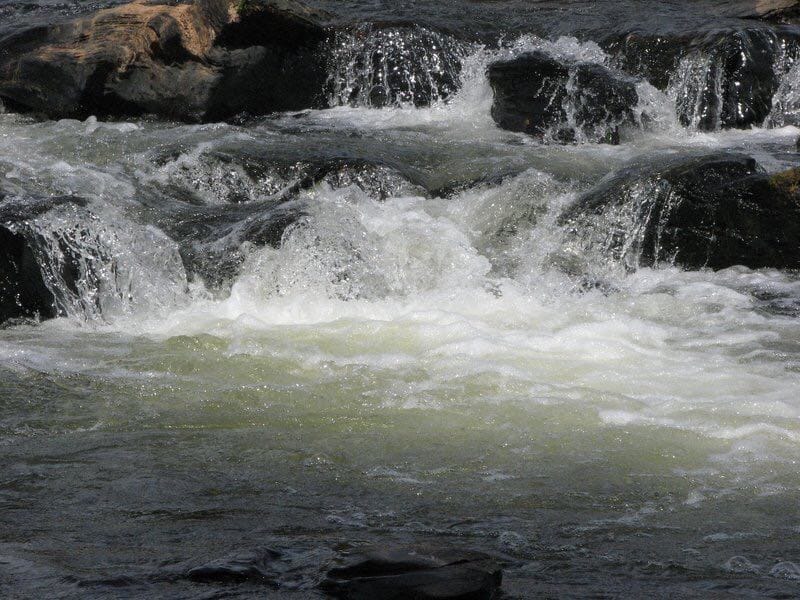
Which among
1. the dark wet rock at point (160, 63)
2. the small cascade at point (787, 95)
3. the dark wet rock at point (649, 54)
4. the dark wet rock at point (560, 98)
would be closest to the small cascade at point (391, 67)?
the dark wet rock at point (160, 63)

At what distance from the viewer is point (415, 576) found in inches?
104

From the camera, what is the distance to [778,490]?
12.3ft

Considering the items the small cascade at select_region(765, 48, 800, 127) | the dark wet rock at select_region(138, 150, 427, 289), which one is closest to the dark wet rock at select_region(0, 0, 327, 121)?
the dark wet rock at select_region(138, 150, 427, 289)

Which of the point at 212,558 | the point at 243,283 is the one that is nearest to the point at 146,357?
the point at 243,283

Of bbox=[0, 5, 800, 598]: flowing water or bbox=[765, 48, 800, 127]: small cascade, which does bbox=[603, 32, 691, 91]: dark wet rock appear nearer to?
bbox=[765, 48, 800, 127]: small cascade

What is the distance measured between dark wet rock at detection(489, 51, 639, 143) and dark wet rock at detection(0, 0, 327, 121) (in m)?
2.29

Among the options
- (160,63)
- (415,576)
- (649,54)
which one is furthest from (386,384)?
(649,54)

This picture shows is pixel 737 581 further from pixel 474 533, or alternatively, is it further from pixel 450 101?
pixel 450 101

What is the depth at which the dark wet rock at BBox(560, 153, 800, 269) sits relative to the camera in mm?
7000

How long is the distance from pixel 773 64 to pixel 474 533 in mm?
8371

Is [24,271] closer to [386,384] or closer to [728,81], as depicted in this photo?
[386,384]

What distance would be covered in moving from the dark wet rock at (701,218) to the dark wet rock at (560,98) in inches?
93.3

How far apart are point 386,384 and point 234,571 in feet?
7.20

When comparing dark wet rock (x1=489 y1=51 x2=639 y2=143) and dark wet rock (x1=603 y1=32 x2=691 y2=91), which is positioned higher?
dark wet rock (x1=603 y1=32 x2=691 y2=91)
